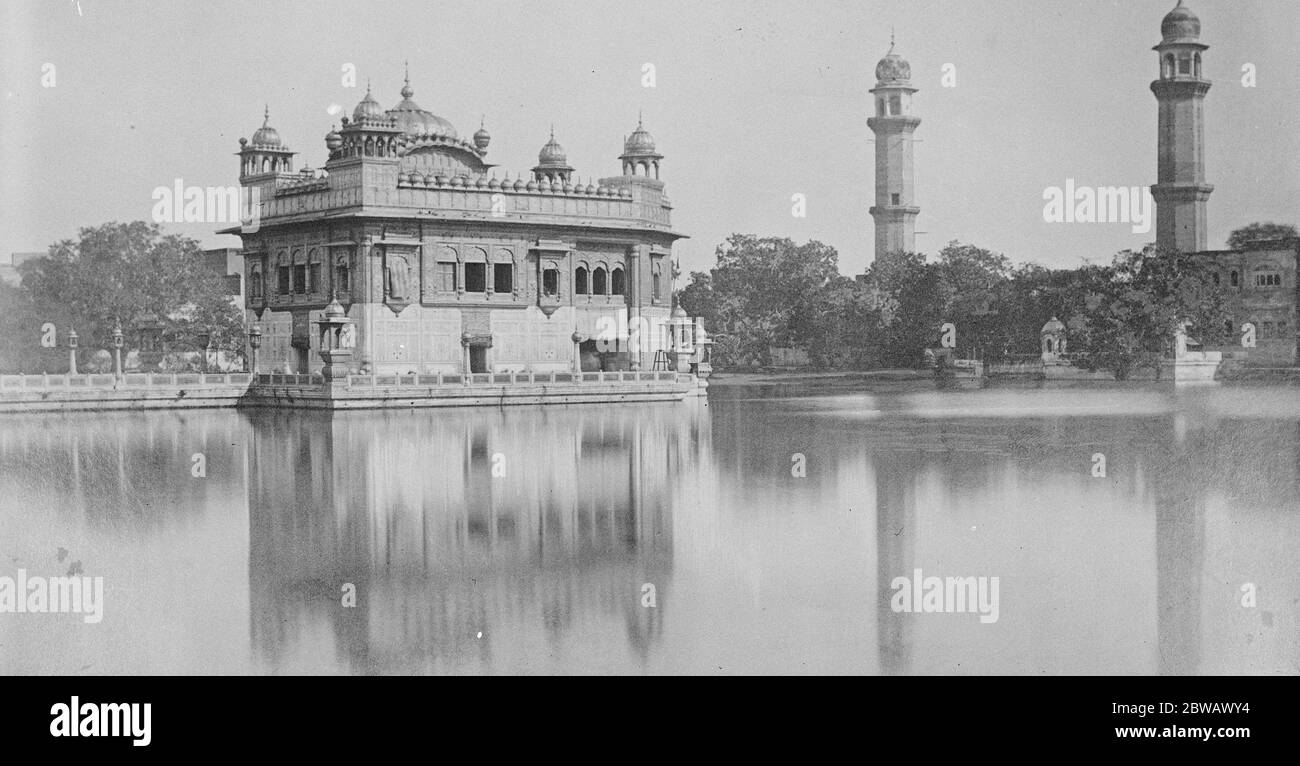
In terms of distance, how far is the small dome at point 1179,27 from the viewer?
184ft

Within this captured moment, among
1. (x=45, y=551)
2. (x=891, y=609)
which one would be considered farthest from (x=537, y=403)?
Answer: (x=891, y=609)

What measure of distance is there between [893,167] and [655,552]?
59.3m

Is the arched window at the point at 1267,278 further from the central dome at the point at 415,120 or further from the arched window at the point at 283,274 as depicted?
the arched window at the point at 283,274

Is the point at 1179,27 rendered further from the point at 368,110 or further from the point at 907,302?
the point at 368,110

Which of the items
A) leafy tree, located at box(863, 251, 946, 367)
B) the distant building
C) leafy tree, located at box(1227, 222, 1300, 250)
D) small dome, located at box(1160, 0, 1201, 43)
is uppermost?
small dome, located at box(1160, 0, 1201, 43)

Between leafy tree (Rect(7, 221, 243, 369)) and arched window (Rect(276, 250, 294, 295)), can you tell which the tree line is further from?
leafy tree (Rect(7, 221, 243, 369))

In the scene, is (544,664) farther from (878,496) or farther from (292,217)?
(292,217)

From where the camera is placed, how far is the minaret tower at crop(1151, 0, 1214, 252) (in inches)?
2260

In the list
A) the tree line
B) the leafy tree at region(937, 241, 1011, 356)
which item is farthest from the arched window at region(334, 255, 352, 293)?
the leafy tree at region(937, 241, 1011, 356)

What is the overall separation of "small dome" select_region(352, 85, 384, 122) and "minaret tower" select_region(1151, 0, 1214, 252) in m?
31.0

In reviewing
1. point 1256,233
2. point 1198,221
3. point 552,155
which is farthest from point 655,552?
point 1256,233

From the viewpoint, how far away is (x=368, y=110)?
138 ft

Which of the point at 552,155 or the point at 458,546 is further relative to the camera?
the point at 552,155

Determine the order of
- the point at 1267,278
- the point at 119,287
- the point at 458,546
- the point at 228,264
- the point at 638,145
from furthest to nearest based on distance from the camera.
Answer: the point at 1267,278
the point at 228,264
the point at 638,145
the point at 119,287
the point at 458,546
